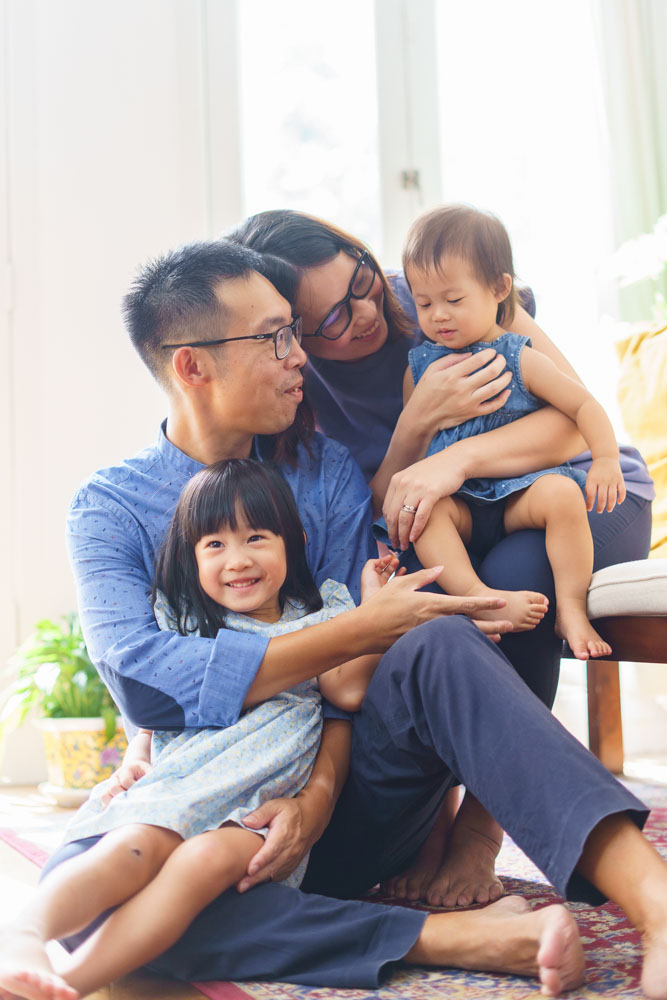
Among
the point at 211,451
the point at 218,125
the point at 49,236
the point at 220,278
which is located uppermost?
the point at 218,125

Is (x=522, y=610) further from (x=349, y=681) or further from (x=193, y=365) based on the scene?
(x=193, y=365)

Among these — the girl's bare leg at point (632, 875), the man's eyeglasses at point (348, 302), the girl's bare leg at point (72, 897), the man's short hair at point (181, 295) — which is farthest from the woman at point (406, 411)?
the girl's bare leg at point (72, 897)

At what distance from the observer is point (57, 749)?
2572 mm

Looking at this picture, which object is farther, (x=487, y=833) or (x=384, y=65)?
(x=384, y=65)

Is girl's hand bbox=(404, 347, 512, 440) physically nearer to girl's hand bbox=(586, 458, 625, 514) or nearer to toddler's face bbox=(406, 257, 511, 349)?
toddler's face bbox=(406, 257, 511, 349)

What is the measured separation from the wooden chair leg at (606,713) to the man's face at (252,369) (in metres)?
1.27

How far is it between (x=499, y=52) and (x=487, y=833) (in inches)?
105

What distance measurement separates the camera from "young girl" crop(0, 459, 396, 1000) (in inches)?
39.7

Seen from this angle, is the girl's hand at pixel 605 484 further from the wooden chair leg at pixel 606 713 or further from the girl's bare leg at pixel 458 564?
the wooden chair leg at pixel 606 713

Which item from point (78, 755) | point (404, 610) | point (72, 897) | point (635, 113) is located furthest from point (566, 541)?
point (635, 113)

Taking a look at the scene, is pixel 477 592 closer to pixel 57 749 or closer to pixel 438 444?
pixel 438 444

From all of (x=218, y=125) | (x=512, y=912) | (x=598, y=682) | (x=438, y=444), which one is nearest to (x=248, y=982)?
(x=512, y=912)

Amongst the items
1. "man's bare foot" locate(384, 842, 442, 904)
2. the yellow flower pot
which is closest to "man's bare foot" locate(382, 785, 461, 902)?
"man's bare foot" locate(384, 842, 442, 904)

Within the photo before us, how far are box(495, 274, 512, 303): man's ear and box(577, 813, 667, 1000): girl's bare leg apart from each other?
918 mm
